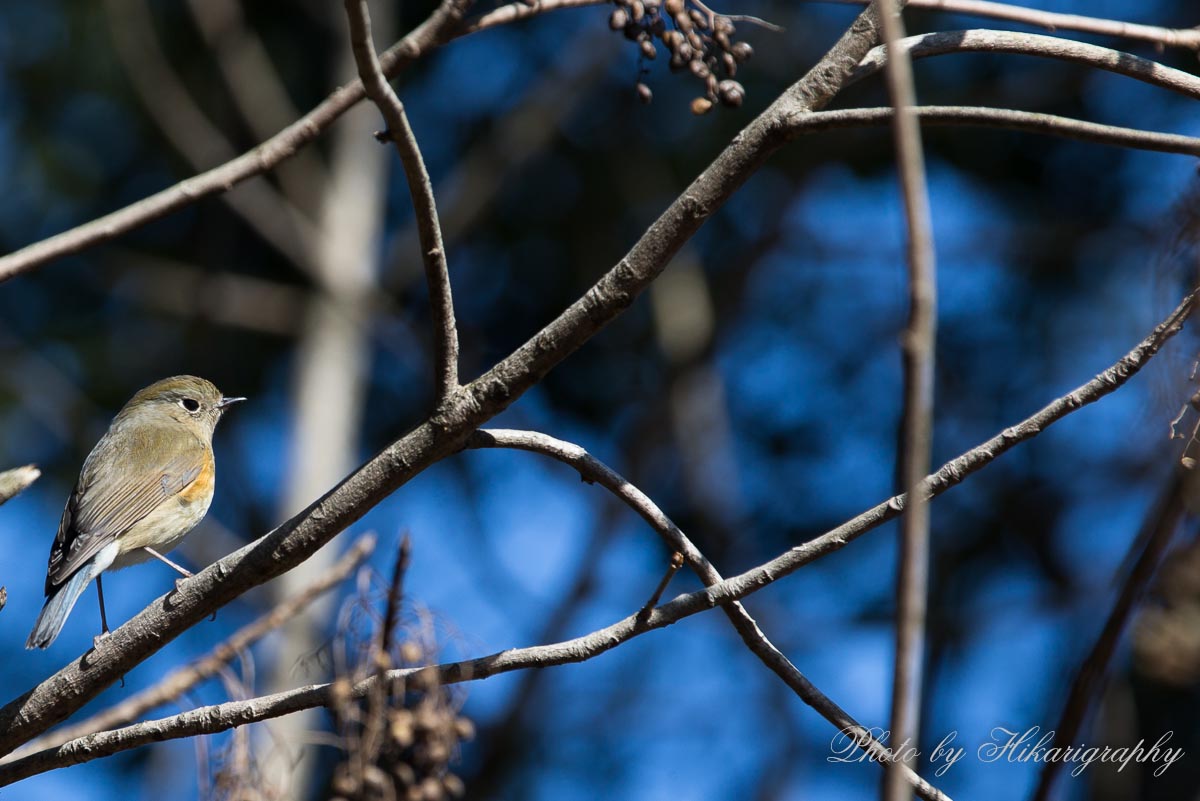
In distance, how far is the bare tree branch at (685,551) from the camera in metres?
1.98

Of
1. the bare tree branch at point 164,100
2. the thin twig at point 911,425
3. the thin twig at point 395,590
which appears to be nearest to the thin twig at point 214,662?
the thin twig at point 395,590

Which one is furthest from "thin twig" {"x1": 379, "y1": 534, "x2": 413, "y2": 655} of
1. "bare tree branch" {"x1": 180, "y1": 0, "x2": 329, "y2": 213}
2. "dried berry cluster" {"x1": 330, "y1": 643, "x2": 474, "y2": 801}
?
"bare tree branch" {"x1": 180, "y1": 0, "x2": 329, "y2": 213}

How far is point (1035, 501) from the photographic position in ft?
26.8

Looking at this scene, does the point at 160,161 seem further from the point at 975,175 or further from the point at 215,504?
the point at 975,175

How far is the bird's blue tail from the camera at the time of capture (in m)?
3.51

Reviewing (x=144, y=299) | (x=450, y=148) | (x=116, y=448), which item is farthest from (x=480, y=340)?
(x=116, y=448)

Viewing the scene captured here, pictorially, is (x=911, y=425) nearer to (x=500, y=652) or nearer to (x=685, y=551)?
(x=685, y=551)

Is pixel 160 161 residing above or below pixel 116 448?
above

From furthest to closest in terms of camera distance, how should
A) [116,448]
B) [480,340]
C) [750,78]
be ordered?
1. [480,340]
2. [750,78]
3. [116,448]

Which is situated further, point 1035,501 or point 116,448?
point 1035,501

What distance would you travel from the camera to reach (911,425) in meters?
A: 0.86

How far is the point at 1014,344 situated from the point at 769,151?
6800mm

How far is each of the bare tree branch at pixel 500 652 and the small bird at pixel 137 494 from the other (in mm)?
1393

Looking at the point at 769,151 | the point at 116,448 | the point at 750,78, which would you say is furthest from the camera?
the point at 750,78
